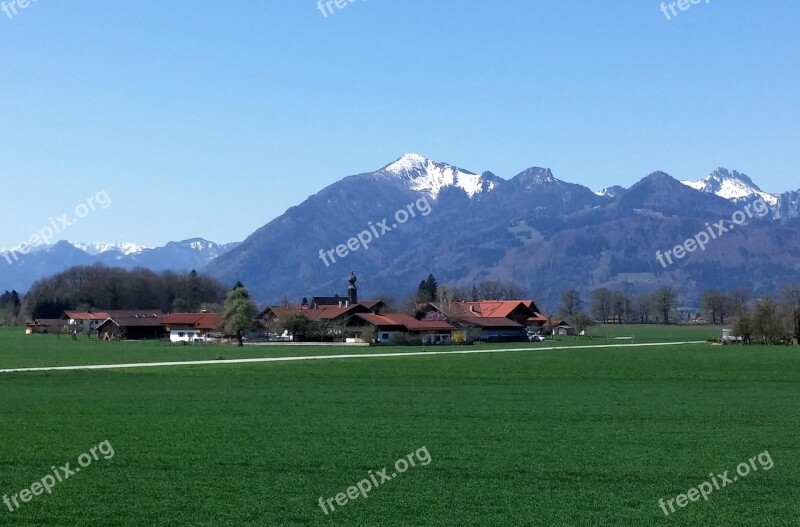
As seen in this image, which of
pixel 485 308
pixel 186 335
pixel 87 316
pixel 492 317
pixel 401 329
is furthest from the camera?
pixel 87 316

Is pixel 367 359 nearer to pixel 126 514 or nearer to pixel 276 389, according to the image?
pixel 276 389

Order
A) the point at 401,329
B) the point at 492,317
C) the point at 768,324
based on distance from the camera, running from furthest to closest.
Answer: the point at 492,317, the point at 401,329, the point at 768,324

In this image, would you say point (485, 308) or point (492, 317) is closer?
point (492, 317)

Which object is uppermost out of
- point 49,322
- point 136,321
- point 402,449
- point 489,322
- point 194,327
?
point 49,322

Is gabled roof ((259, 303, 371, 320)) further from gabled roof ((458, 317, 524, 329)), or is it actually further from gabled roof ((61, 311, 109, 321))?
gabled roof ((61, 311, 109, 321))

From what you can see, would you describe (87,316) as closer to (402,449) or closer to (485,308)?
(485,308)

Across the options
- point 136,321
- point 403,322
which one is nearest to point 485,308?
point 403,322

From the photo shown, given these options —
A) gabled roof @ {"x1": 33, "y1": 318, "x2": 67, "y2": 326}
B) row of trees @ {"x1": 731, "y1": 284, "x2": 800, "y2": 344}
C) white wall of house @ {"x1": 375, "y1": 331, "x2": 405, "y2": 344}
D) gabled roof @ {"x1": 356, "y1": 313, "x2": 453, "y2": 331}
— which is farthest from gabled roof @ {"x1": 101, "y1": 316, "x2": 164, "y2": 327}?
row of trees @ {"x1": 731, "y1": 284, "x2": 800, "y2": 344}

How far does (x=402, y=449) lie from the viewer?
24.1 metres

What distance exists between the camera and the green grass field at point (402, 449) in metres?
17.2

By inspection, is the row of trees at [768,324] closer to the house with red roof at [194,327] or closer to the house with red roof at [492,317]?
the house with red roof at [492,317]

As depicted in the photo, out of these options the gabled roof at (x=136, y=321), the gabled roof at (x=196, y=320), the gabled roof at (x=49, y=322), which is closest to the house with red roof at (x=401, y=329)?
the gabled roof at (x=196, y=320)

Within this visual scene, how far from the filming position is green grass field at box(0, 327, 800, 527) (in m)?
17.2

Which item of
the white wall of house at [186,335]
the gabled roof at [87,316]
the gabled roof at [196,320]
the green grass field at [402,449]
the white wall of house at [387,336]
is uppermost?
the gabled roof at [87,316]
